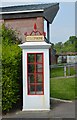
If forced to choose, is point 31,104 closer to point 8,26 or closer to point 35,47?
point 35,47

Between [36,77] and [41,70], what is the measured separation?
0.91 feet

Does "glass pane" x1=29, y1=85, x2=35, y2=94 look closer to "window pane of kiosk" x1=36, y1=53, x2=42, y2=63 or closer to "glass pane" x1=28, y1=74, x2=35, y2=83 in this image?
"glass pane" x1=28, y1=74, x2=35, y2=83

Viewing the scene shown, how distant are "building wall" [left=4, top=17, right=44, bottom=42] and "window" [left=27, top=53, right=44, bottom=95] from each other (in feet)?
36.7

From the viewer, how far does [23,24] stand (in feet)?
64.1

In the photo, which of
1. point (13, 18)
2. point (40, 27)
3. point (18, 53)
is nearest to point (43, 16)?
point (40, 27)

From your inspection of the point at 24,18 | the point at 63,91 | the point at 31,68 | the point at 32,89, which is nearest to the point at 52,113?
the point at 32,89

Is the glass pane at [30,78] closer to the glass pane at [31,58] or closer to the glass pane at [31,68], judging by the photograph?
the glass pane at [31,68]

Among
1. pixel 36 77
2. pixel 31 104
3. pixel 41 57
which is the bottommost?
pixel 31 104

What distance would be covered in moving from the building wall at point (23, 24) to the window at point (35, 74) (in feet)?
36.7

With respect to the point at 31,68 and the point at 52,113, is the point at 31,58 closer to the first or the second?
the point at 31,68

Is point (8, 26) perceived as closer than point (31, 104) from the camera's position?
No

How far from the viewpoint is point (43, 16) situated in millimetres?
18984

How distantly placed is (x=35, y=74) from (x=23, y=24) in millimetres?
11916

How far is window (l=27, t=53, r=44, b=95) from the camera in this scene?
8016 mm
